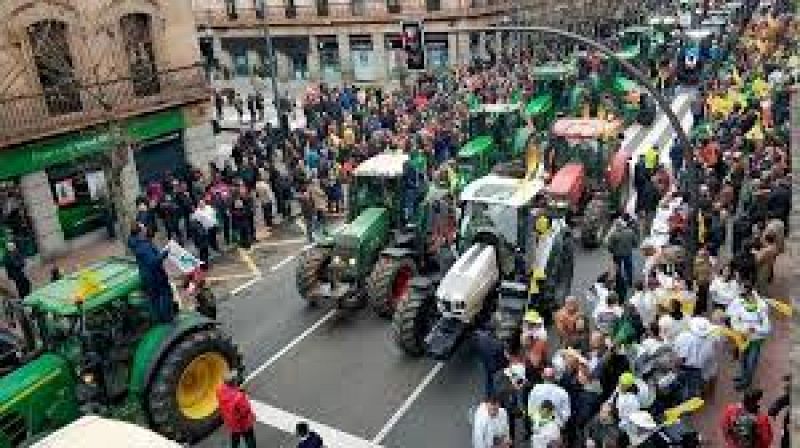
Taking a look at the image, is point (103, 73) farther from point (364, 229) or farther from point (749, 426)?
point (749, 426)

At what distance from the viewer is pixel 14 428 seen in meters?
11.0

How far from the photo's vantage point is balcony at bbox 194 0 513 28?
39.5 m

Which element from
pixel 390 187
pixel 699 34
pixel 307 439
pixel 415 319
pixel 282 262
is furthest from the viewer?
pixel 699 34

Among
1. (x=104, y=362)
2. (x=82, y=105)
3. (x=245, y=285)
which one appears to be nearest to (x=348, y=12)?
(x=82, y=105)

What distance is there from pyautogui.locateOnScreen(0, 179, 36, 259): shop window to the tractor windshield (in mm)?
11699

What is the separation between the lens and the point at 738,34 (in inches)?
1364

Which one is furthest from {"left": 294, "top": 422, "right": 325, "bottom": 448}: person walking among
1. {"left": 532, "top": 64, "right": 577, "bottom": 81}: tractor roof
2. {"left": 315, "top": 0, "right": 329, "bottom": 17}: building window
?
{"left": 315, "top": 0, "right": 329, "bottom": 17}: building window

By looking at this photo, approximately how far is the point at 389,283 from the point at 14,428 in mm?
6454

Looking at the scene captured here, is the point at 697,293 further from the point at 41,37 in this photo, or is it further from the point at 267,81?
the point at 267,81

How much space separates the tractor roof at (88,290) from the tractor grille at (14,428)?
1417mm

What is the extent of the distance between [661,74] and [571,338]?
68.1 feet

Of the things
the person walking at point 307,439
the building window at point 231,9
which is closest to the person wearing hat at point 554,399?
the person walking at point 307,439

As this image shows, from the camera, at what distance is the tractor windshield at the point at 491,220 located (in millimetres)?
13938

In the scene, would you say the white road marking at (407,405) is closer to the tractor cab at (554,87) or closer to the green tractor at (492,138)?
the green tractor at (492,138)
